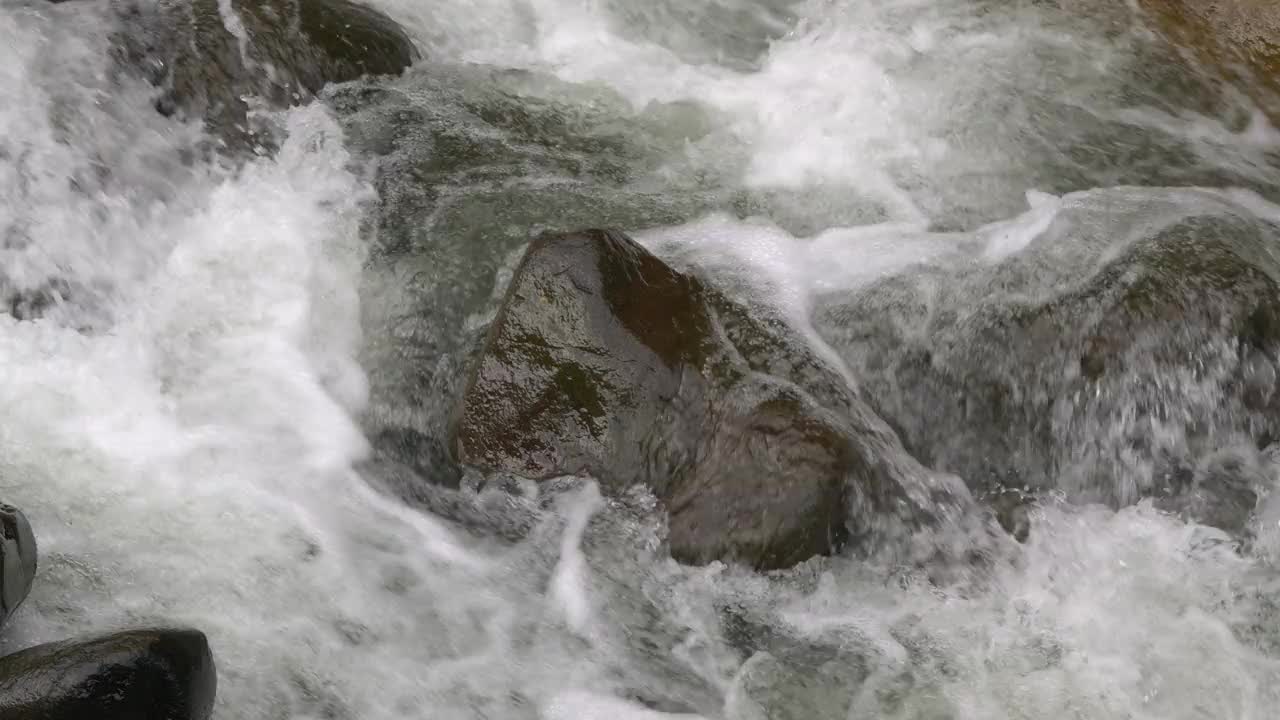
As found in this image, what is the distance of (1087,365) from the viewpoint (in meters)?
3.89

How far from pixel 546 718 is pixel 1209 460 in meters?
2.28

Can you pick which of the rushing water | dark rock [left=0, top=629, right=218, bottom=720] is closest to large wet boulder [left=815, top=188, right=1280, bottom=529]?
the rushing water

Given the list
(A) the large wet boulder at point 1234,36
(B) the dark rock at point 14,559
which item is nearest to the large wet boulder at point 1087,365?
(A) the large wet boulder at point 1234,36

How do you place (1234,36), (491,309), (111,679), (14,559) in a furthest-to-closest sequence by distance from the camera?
1. (1234,36)
2. (491,309)
3. (14,559)
4. (111,679)

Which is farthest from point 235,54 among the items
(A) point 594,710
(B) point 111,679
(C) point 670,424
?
(A) point 594,710

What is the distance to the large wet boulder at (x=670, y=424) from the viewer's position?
11.3 ft

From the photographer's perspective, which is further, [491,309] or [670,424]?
[491,309]

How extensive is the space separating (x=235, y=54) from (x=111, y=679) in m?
2.86

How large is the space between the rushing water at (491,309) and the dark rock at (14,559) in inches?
2.9

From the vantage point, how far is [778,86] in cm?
539

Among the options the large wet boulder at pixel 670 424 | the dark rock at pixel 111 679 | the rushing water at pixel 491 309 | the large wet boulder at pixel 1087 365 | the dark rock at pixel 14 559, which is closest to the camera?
the dark rock at pixel 111 679

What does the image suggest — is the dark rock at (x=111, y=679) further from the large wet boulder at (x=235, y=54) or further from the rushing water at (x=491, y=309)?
the large wet boulder at (x=235, y=54)

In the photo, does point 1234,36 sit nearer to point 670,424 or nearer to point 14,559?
point 670,424

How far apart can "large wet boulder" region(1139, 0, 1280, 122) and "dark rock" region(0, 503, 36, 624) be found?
5294 mm
